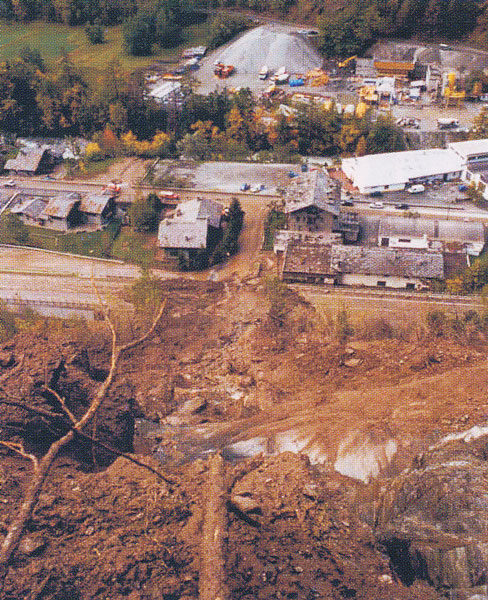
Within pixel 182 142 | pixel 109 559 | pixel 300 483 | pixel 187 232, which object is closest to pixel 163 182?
pixel 182 142

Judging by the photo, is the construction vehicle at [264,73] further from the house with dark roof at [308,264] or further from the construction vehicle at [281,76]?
the house with dark roof at [308,264]

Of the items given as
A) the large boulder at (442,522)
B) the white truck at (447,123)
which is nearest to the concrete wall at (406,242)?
the large boulder at (442,522)

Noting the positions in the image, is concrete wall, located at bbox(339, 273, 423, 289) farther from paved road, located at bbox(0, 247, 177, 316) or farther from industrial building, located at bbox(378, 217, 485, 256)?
paved road, located at bbox(0, 247, 177, 316)

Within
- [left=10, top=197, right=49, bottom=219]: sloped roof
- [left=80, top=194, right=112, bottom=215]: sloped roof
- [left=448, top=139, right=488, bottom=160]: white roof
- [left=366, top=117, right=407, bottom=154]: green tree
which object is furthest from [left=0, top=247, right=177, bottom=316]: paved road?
[left=448, top=139, right=488, bottom=160]: white roof

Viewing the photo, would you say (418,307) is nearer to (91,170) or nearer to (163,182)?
(163,182)

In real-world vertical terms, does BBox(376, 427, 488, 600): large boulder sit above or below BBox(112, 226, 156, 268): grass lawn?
above

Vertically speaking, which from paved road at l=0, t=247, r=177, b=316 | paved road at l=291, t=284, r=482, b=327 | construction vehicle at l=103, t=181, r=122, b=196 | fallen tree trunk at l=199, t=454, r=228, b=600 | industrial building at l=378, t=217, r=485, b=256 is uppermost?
fallen tree trunk at l=199, t=454, r=228, b=600

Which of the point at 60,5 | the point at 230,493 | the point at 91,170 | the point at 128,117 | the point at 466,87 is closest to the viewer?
the point at 230,493
